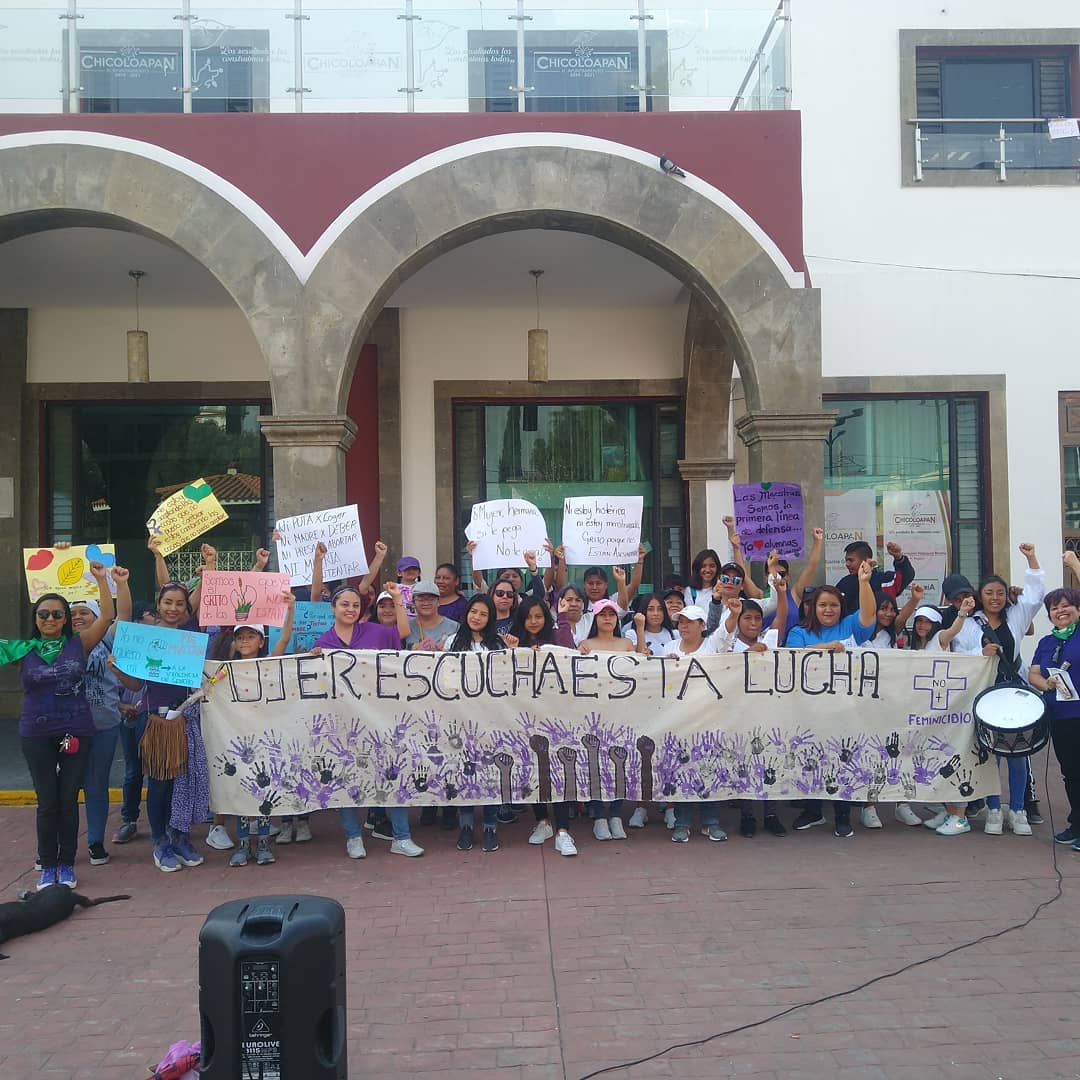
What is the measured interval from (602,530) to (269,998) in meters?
5.60

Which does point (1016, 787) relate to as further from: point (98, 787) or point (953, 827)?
point (98, 787)

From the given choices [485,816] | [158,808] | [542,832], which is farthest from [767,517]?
[158,808]

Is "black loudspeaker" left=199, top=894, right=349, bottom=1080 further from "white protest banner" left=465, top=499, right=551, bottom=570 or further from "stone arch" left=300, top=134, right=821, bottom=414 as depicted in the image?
"stone arch" left=300, top=134, right=821, bottom=414

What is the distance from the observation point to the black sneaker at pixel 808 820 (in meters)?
7.34

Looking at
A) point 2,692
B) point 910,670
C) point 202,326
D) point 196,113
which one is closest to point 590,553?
point 910,670

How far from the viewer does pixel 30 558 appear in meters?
7.19

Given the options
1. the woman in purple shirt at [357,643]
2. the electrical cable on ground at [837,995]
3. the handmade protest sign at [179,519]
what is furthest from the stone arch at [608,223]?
the electrical cable on ground at [837,995]

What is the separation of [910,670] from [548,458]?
697 cm

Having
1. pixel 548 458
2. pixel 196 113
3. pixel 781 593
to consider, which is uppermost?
pixel 196 113

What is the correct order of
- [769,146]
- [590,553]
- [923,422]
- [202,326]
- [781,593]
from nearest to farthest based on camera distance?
[781,593] → [590,553] → [769,146] → [923,422] → [202,326]

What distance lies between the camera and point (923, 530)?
40.0ft

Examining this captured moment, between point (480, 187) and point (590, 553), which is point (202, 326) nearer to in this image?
point (480, 187)

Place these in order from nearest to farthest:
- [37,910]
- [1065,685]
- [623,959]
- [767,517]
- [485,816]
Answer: [623,959]
[37,910]
[1065,685]
[485,816]
[767,517]

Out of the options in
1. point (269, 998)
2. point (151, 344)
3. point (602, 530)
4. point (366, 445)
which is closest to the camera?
point (269, 998)
